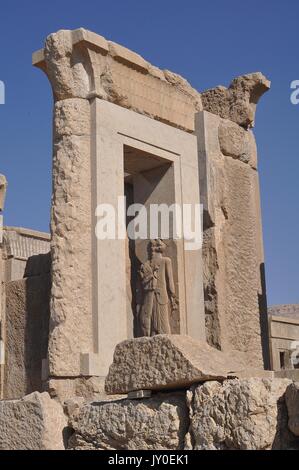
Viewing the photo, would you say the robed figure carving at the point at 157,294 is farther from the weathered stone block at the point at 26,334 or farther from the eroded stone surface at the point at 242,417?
the eroded stone surface at the point at 242,417

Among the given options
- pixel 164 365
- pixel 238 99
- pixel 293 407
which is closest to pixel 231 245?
pixel 238 99

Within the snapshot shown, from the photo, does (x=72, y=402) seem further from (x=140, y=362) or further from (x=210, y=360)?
(x=210, y=360)

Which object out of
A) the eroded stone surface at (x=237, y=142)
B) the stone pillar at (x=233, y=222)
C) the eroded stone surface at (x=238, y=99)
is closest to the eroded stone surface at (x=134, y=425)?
the stone pillar at (x=233, y=222)

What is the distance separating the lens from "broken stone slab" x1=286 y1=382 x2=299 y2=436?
3590mm

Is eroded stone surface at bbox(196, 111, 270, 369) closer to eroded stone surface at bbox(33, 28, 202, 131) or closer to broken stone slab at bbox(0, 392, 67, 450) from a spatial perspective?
eroded stone surface at bbox(33, 28, 202, 131)

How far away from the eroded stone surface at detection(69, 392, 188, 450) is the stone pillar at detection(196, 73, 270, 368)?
14.8 ft

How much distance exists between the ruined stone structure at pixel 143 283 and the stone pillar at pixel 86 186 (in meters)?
0.01

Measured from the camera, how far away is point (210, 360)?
4.07 meters

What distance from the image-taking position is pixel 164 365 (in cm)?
405

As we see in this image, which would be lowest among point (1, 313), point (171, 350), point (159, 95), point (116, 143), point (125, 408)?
point (125, 408)

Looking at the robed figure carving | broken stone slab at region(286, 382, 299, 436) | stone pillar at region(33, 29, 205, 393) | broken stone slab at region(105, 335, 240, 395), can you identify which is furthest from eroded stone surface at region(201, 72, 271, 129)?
broken stone slab at region(286, 382, 299, 436)

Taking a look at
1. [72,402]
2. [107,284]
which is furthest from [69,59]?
[72,402]

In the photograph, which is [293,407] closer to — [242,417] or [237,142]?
[242,417]

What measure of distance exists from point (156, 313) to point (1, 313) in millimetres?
1724
